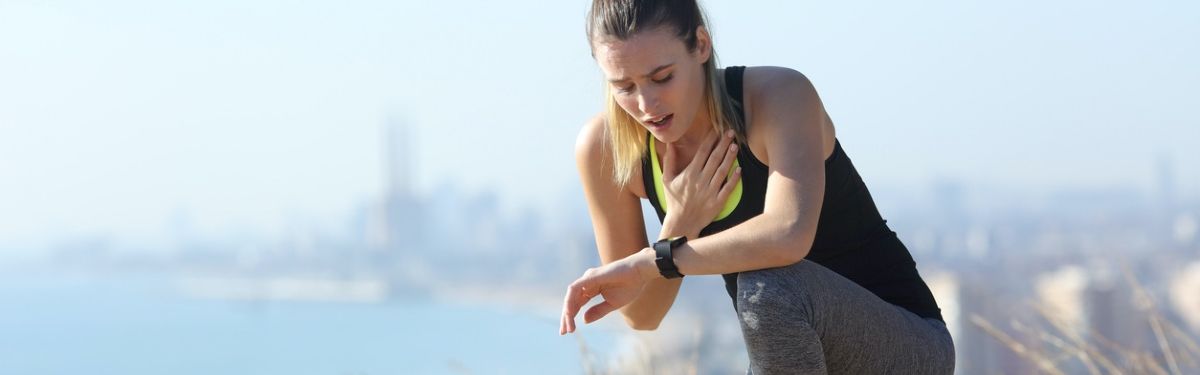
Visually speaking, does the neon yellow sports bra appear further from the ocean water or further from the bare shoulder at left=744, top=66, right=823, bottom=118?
the ocean water

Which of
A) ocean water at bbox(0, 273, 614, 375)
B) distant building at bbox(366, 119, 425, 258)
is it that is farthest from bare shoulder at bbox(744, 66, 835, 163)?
distant building at bbox(366, 119, 425, 258)

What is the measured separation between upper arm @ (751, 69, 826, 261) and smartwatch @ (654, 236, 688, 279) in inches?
4.6

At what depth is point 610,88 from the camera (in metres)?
1.61

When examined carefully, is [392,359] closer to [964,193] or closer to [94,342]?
[94,342]

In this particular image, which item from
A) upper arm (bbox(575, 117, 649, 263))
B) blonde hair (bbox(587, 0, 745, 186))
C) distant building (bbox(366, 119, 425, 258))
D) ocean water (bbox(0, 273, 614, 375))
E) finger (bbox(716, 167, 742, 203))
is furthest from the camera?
distant building (bbox(366, 119, 425, 258))

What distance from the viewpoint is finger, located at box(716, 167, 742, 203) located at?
1.60 metres

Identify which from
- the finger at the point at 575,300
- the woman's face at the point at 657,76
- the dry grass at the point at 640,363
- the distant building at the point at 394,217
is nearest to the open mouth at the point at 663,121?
the woman's face at the point at 657,76

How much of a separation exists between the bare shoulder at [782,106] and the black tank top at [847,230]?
0.02 metres

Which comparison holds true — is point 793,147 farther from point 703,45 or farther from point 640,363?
point 640,363

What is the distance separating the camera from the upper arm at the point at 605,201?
173cm

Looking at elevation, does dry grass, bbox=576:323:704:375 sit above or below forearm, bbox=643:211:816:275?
below

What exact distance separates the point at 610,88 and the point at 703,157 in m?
0.15

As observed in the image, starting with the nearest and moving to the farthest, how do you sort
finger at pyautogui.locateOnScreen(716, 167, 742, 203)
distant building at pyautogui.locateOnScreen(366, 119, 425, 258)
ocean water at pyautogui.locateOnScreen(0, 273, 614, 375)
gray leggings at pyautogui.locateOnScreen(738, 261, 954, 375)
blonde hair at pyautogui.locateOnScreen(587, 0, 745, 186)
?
gray leggings at pyautogui.locateOnScreen(738, 261, 954, 375)
blonde hair at pyautogui.locateOnScreen(587, 0, 745, 186)
finger at pyautogui.locateOnScreen(716, 167, 742, 203)
ocean water at pyautogui.locateOnScreen(0, 273, 614, 375)
distant building at pyautogui.locateOnScreen(366, 119, 425, 258)

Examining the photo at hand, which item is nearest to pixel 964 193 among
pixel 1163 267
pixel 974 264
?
pixel 974 264
